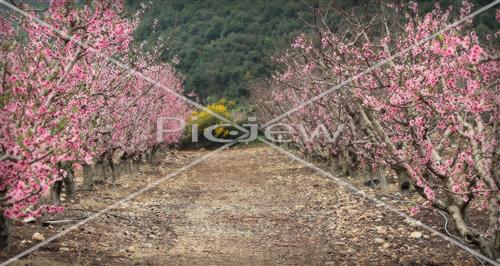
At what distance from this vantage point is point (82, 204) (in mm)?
12180

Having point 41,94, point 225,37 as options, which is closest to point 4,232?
point 41,94

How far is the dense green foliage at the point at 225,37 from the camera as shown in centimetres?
6481

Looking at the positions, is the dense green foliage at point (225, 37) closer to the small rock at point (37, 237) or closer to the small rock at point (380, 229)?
the small rock at point (380, 229)

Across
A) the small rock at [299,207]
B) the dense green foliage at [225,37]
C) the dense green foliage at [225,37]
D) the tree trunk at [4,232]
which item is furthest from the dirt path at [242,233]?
the dense green foliage at [225,37]

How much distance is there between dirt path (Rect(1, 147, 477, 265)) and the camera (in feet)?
26.0

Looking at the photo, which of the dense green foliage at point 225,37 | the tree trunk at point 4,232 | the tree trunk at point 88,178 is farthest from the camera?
the dense green foliage at point 225,37

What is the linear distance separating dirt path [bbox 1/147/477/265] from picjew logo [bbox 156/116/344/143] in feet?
10.6

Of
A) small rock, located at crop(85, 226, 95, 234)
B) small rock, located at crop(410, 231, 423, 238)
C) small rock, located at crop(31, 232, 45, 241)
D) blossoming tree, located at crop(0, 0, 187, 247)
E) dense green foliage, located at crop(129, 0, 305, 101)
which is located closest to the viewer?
blossoming tree, located at crop(0, 0, 187, 247)

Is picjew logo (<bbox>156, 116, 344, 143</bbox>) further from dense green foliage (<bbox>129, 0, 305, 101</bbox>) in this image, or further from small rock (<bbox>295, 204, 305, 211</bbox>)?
dense green foliage (<bbox>129, 0, 305, 101</bbox>)

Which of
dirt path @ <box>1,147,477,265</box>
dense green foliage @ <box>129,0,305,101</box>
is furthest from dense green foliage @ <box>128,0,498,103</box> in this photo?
dirt path @ <box>1,147,477,265</box>

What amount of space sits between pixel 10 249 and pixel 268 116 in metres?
28.7

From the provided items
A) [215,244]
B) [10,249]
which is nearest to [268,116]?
[215,244]

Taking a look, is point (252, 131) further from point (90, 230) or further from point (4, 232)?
point (4, 232)

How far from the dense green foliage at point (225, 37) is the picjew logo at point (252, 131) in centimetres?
805
